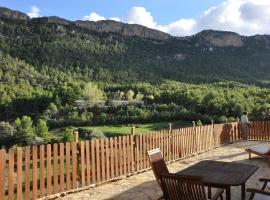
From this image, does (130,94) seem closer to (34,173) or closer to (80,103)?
(80,103)

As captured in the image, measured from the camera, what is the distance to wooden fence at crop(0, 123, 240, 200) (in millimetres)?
6113

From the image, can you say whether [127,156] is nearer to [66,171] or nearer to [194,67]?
[66,171]

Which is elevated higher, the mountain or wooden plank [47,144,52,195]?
the mountain

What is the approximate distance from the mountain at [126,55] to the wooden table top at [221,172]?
230 ft

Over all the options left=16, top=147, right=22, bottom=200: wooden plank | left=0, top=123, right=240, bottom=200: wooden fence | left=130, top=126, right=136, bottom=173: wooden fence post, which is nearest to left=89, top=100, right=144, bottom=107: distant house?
left=0, top=123, right=240, bottom=200: wooden fence

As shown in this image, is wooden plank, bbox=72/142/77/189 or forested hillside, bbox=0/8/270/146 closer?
wooden plank, bbox=72/142/77/189

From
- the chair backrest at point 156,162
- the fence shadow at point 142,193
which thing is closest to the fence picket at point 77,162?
the fence shadow at point 142,193

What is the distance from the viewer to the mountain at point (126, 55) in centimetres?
8000

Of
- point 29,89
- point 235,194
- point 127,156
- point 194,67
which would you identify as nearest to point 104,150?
point 127,156

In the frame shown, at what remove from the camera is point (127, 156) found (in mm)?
8969

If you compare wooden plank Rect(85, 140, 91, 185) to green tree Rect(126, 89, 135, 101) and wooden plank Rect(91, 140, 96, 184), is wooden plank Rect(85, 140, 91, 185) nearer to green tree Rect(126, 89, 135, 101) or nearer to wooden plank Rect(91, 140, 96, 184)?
wooden plank Rect(91, 140, 96, 184)

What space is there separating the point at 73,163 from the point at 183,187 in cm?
352

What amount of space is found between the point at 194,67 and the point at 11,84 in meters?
41.7

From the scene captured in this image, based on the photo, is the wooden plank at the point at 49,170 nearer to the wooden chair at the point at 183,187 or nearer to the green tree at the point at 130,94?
the wooden chair at the point at 183,187
